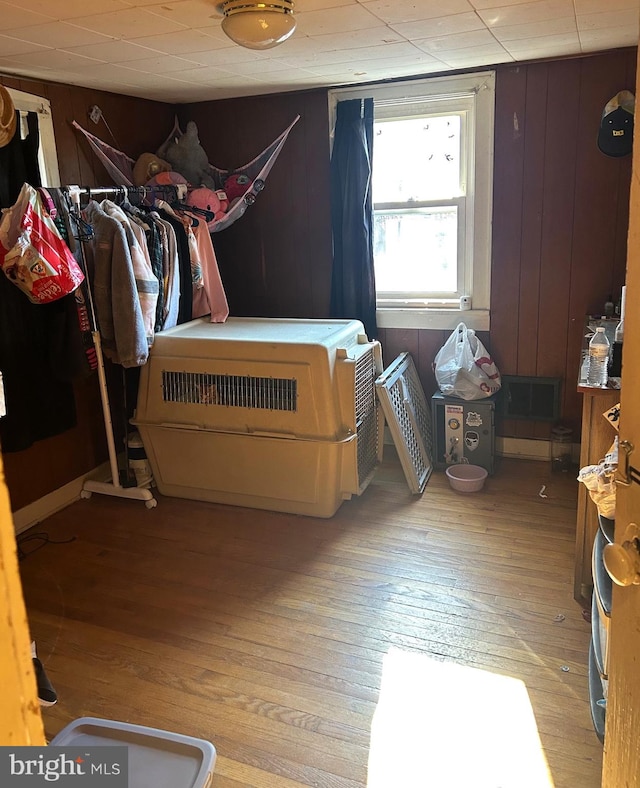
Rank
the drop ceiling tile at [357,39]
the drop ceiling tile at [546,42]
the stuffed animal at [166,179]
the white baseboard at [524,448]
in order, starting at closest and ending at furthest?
the drop ceiling tile at [357,39], the drop ceiling tile at [546,42], the stuffed animal at [166,179], the white baseboard at [524,448]

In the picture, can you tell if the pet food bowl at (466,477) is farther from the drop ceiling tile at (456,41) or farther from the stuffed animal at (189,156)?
the stuffed animal at (189,156)

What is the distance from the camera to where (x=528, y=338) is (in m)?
3.77

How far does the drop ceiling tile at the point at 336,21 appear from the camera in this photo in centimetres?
233

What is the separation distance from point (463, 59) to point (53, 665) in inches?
122

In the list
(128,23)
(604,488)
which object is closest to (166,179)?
(128,23)

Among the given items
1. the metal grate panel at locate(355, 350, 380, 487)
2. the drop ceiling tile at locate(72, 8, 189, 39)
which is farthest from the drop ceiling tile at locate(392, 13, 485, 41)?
the metal grate panel at locate(355, 350, 380, 487)

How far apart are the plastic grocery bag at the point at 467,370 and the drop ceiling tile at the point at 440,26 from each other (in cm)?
153

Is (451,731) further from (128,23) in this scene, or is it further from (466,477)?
(128,23)

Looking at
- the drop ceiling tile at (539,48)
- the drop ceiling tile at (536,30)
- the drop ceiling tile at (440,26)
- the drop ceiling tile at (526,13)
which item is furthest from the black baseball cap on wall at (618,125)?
the drop ceiling tile at (440,26)

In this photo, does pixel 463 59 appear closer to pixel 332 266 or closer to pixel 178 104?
pixel 332 266

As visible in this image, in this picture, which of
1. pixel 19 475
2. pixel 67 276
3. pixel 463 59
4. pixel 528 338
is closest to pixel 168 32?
pixel 67 276

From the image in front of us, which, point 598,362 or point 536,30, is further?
point 536,30

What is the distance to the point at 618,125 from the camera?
3115 mm

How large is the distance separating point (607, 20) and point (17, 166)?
2.51 m
